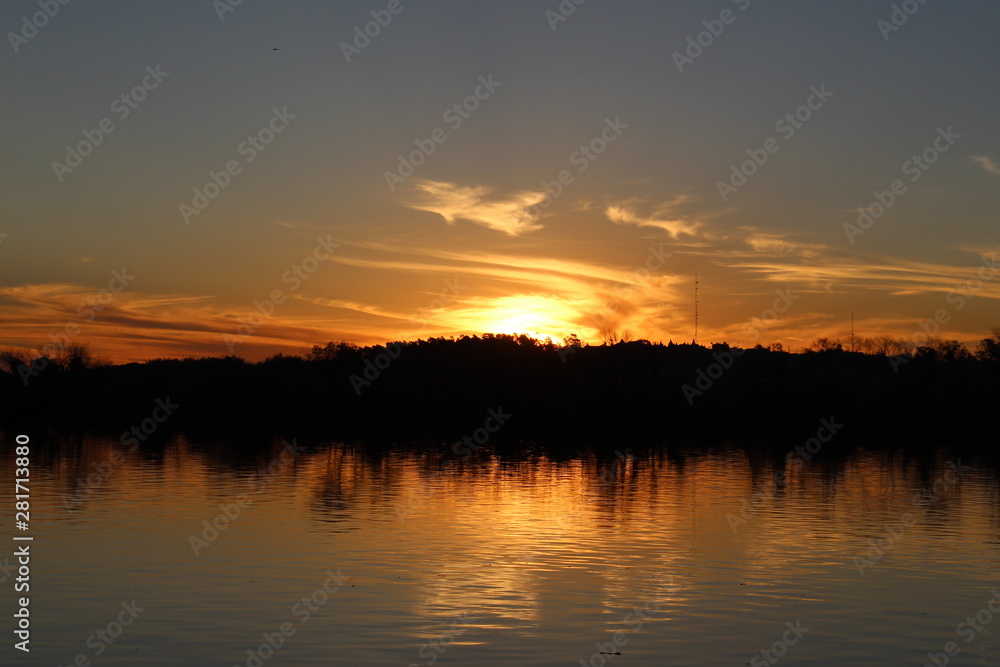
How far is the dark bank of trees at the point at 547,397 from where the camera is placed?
396 feet

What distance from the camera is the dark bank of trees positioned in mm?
120688

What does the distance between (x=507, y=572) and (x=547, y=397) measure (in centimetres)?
12580

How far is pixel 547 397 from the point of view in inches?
5989

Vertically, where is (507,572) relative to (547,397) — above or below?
below

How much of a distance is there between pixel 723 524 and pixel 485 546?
33.6ft

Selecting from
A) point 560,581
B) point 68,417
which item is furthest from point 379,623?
point 68,417

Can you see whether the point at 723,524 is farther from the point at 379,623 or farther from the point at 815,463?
the point at 815,463

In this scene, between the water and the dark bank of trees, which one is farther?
the dark bank of trees

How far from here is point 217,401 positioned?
154 metres

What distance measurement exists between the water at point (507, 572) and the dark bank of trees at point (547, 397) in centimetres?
5295

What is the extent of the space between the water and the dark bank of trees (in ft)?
174

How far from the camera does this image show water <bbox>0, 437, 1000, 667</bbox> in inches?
754

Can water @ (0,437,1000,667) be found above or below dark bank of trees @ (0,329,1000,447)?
below

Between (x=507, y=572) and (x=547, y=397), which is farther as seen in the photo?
(x=547, y=397)
